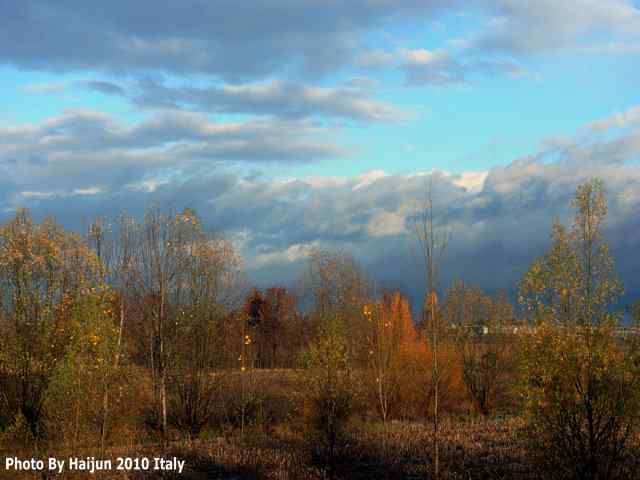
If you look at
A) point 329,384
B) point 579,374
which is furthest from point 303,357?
point 579,374

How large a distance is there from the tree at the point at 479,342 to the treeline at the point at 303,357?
72 millimetres

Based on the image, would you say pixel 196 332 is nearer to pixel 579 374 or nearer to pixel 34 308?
pixel 34 308

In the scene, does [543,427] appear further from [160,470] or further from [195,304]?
[195,304]

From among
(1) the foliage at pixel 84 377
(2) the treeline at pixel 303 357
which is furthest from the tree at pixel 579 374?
(1) the foliage at pixel 84 377

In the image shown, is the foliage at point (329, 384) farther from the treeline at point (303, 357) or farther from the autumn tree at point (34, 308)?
the autumn tree at point (34, 308)

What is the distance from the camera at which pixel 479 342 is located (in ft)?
98.0

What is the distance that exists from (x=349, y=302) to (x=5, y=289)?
15.2 metres

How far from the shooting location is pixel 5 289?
77.9 ft

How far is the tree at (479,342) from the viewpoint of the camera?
28469 mm

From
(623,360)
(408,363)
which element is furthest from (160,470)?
(408,363)

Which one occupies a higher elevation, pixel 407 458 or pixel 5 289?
pixel 5 289

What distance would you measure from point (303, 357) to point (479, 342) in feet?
46.6

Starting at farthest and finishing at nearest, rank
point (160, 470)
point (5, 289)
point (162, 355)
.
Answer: point (5, 289), point (162, 355), point (160, 470)

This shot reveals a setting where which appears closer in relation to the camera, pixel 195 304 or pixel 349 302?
pixel 195 304
